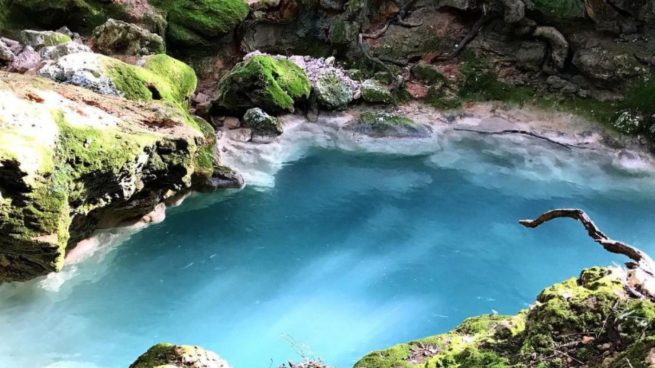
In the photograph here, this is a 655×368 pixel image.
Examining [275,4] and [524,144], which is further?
[275,4]

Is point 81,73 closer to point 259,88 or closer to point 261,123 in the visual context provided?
point 261,123

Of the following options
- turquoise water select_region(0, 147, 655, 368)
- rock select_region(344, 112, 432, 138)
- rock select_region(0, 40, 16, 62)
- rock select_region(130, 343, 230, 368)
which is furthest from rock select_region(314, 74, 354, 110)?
rock select_region(130, 343, 230, 368)

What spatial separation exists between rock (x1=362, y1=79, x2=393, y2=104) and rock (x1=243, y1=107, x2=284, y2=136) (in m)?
3.27

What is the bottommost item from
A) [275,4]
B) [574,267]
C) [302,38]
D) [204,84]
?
[574,267]

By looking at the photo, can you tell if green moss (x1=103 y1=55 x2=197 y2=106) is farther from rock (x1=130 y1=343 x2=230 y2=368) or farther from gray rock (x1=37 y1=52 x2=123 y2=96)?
rock (x1=130 y1=343 x2=230 y2=368)

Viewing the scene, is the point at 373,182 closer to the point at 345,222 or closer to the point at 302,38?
the point at 345,222

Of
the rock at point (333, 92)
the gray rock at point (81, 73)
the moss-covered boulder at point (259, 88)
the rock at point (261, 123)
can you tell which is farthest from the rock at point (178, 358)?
the rock at point (333, 92)

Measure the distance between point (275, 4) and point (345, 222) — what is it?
9.27m

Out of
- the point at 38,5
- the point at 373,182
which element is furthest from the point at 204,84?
the point at 373,182

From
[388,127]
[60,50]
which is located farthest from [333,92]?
[60,50]

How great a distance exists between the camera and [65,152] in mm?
6645

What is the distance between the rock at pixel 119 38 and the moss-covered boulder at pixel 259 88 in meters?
2.39

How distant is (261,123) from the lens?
576 inches

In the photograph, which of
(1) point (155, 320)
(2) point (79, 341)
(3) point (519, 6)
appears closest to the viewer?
(2) point (79, 341)
